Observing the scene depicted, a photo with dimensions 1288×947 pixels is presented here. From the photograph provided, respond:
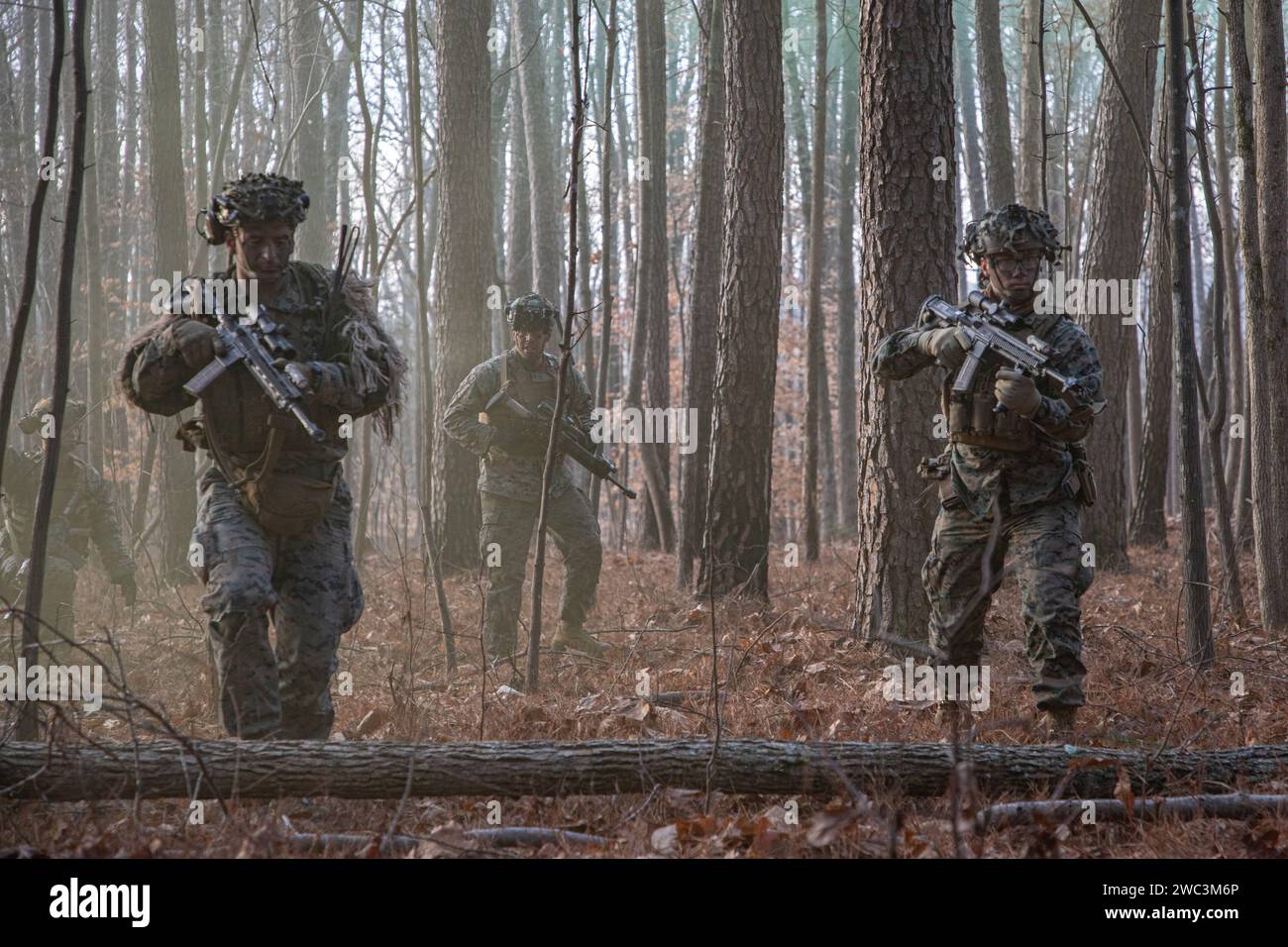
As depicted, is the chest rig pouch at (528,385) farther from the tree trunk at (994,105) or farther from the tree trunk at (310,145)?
the tree trunk at (310,145)

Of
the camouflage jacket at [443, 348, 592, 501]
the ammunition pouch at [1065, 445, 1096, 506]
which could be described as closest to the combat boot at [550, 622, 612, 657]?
the camouflage jacket at [443, 348, 592, 501]

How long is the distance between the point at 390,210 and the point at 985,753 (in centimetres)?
2515

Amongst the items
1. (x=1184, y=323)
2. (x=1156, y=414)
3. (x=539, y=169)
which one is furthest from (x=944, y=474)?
(x=539, y=169)

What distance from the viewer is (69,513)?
27.0ft

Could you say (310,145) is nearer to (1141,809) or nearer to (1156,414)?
(1156,414)

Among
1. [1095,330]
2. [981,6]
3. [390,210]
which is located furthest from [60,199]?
[1095,330]

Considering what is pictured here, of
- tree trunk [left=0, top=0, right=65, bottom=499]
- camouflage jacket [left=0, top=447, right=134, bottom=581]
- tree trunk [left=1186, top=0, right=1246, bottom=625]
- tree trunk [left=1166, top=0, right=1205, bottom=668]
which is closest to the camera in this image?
tree trunk [left=0, top=0, right=65, bottom=499]

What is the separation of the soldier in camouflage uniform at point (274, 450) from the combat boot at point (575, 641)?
2644mm

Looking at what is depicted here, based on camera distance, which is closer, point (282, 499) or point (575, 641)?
point (282, 499)

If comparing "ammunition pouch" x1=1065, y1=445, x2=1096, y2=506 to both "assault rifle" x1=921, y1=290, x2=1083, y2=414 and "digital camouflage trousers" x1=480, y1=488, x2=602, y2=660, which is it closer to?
"assault rifle" x1=921, y1=290, x2=1083, y2=414

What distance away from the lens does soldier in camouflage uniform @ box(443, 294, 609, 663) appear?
7.28 meters

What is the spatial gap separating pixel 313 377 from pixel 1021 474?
10.0 feet

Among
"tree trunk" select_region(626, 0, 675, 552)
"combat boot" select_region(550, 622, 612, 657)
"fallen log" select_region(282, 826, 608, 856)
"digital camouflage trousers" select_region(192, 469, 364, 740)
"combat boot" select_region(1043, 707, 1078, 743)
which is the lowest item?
"fallen log" select_region(282, 826, 608, 856)

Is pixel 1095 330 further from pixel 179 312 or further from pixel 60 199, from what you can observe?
pixel 60 199
